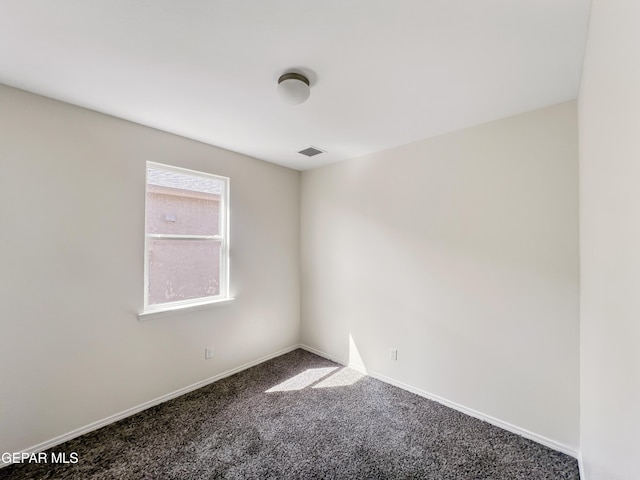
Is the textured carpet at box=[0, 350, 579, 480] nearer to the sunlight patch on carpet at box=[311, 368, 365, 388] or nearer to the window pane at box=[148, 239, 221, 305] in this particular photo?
the sunlight patch on carpet at box=[311, 368, 365, 388]

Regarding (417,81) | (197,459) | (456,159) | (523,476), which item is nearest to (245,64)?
(417,81)

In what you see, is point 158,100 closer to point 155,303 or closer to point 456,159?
Answer: point 155,303

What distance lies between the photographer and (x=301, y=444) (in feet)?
6.54

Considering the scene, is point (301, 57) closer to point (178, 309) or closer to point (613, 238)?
point (613, 238)

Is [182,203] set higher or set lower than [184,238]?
higher

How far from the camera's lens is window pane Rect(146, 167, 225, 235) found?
260 centimetres

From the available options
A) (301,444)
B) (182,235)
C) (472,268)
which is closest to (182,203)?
(182,235)

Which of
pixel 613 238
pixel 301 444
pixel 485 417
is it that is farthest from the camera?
pixel 485 417

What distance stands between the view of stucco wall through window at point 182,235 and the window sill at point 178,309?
11 cm

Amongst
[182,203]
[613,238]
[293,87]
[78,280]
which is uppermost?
[293,87]

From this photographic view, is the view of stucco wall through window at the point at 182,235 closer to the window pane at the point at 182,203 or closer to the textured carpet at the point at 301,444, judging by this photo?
the window pane at the point at 182,203

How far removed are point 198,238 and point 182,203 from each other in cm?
39

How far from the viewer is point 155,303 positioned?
2.57 m

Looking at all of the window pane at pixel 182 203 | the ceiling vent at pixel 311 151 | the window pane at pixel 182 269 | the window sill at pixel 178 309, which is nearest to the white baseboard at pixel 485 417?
the window sill at pixel 178 309
